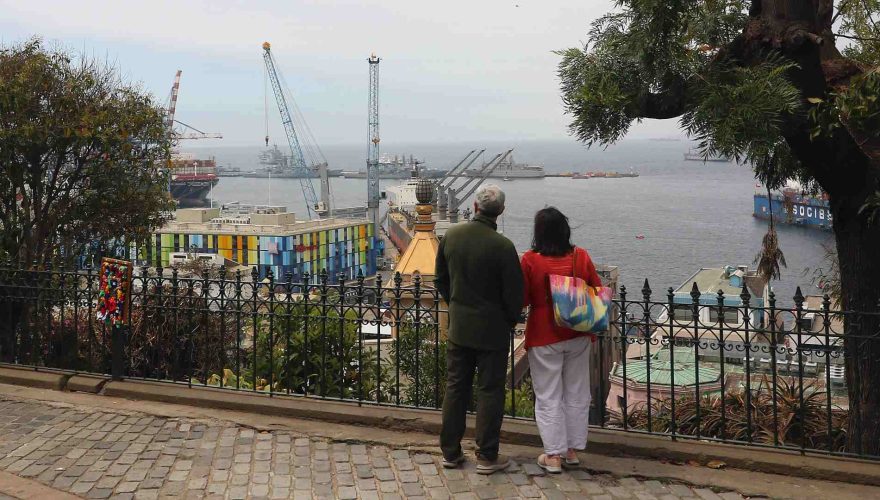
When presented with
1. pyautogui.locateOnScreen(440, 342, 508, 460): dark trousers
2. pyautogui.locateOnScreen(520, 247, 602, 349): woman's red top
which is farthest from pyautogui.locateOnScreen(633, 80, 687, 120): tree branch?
pyautogui.locateOnScreen(440, 342, 508, 460): dark trousers

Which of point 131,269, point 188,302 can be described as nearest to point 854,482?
point 131,269

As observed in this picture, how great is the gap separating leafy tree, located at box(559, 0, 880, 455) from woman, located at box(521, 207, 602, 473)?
104cm

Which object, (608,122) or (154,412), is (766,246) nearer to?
(608,122)

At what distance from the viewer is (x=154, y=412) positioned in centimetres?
654

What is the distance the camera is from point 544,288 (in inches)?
201

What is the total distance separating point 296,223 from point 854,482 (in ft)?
298

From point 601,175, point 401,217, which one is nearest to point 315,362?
point 401,217

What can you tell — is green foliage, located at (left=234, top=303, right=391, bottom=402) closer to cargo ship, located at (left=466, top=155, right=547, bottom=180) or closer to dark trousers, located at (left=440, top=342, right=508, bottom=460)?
dark trousers, located at (left=440, top=342, right=508, bottom=460)

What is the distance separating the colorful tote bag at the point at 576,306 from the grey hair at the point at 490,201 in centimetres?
51

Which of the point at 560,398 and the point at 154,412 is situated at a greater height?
the point at 560,398

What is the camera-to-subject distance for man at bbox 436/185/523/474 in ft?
16.3

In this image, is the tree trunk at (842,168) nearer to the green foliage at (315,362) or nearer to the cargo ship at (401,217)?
the green foliage at (315,362)

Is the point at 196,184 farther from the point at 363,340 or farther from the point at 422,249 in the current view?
the point at 363,340

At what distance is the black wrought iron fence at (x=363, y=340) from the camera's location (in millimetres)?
5500
